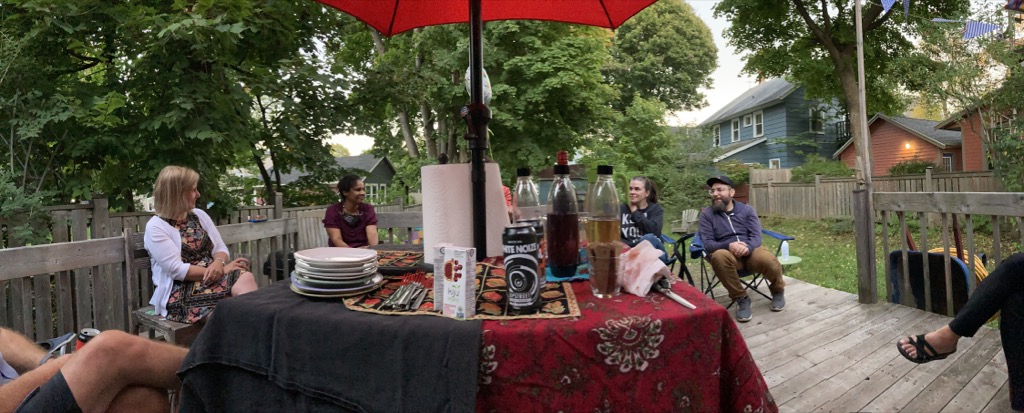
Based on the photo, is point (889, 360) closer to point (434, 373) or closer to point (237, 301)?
point (434, 373)

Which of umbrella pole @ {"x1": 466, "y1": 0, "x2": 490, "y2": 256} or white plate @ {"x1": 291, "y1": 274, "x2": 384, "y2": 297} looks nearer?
white plate @ {"x1": 291, "y1": 274, "x2": 384, "y2": 297}

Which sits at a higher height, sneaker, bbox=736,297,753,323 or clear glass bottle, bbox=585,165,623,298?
clear glass bottle, bbox=585,165,623,298

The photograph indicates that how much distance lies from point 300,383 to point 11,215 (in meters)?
3.40

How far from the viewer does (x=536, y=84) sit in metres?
9.19

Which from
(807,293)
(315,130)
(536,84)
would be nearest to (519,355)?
(807,293)

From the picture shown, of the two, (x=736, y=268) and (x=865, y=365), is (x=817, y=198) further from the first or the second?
(x=865, y=365)

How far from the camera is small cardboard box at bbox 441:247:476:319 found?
38.9 inches

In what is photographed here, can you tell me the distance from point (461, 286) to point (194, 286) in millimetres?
2076

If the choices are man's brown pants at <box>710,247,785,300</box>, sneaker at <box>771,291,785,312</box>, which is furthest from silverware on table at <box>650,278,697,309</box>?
sneaker at <box>771,291,785,312</box>

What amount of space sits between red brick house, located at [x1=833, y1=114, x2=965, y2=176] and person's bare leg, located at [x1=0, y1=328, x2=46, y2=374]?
695 inches

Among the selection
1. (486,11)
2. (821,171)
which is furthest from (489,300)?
(821,171)

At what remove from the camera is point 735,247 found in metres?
3.71

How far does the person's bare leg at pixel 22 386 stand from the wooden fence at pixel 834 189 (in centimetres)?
1219

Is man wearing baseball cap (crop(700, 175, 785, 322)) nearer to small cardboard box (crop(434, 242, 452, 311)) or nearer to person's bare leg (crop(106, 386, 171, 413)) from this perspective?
small cardboard box (crop(434, 242, 452, 311))
